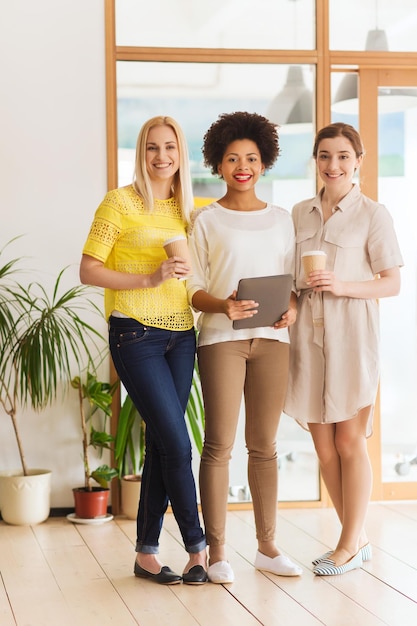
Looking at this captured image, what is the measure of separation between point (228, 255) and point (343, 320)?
48 centimetres

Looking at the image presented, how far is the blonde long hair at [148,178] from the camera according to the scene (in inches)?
115

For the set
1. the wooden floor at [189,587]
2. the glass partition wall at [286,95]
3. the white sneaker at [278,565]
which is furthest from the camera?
the glass partition wall at [286,95]

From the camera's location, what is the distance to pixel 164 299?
2.90 metres

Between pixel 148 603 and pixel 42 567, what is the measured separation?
24.5 inches

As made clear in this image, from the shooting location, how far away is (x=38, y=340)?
12.6 feet

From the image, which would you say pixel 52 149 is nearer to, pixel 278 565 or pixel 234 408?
pixel 234 408

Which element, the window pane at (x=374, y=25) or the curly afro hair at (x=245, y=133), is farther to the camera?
the window pane at (x=374, y=25)

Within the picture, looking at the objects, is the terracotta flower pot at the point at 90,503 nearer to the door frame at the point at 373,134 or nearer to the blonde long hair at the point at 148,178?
the door frame at the point at 373,134

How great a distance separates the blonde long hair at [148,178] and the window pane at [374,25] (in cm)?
167

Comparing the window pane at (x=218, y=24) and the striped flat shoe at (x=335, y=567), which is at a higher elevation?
the window pane at (x=218, y=24)

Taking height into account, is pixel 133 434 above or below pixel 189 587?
above

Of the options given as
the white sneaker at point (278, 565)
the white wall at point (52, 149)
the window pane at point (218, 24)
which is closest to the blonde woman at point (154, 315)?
the white sneaker at point (278, 565)

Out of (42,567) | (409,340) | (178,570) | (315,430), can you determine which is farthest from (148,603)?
(409,340)

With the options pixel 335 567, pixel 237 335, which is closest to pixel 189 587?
pixel 335 567
